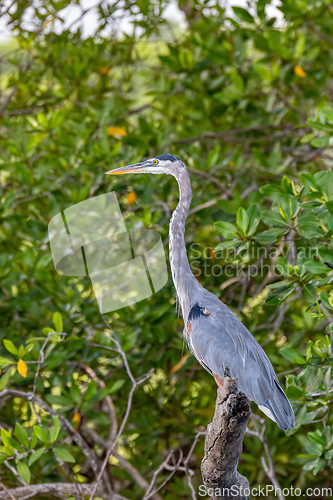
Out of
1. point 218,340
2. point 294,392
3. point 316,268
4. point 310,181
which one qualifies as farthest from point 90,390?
point 310,181

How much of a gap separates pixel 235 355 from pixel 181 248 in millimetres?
548

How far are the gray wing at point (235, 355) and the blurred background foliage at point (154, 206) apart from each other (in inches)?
15.3

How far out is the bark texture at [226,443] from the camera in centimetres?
176

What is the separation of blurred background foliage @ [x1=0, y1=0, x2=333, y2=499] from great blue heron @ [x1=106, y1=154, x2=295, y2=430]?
392mm

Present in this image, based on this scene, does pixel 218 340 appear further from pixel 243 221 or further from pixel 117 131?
pixel 117 131

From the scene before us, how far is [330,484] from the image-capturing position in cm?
401

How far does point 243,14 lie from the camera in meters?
3.84

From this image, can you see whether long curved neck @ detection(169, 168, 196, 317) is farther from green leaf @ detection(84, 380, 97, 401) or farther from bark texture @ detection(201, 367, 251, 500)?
green leaf @ detection(84, 380, 97, 401)

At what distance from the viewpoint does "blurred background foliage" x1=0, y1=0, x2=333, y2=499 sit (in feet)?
11.0

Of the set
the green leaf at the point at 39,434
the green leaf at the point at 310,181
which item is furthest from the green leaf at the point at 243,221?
the green leaf at the point at 39,434

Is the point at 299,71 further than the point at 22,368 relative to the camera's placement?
Yes

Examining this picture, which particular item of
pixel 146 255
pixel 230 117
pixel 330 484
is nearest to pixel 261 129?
pixel 230 117

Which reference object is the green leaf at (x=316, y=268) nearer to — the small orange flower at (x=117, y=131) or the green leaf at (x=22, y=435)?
the green leaf at (x=22, y=435)

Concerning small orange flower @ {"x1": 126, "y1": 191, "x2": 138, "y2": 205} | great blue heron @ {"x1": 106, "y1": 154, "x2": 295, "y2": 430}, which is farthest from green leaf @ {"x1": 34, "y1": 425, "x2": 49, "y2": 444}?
small orange flower @ {"x1": 126, "y1": 191, "x2": 138, "y2": 205}
